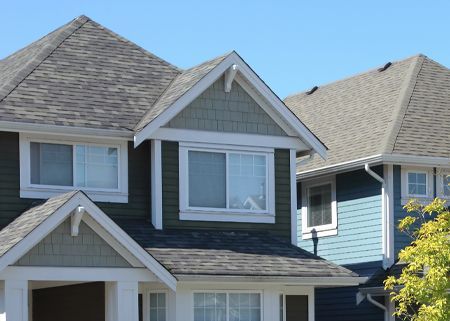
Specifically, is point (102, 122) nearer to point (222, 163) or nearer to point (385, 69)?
point (222, 163)

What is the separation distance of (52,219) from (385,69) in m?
15.4

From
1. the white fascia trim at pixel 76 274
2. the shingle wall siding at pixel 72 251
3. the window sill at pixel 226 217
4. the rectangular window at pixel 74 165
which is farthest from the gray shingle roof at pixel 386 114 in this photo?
the shingle wall siding at pixel 72 251

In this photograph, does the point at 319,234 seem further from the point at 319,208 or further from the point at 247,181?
the point at 247,181

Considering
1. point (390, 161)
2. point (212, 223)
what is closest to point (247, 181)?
point (212, 223)

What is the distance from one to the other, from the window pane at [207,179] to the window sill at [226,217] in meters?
0.20

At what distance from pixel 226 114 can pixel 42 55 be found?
4.61m

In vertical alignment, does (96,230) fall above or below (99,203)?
below

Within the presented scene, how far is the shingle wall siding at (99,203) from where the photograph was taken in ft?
77.0

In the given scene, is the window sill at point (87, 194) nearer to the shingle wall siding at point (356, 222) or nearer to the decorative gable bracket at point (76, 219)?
the decorative gable bracket at point (76, 219)

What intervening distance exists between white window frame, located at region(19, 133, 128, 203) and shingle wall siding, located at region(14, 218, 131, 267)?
2.84 metres

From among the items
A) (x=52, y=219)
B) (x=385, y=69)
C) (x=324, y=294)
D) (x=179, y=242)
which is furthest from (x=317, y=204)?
(x=52, y=219)

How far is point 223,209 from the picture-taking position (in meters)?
25.5

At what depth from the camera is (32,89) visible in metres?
25.1

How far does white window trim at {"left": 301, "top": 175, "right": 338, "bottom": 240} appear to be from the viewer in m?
29.9
